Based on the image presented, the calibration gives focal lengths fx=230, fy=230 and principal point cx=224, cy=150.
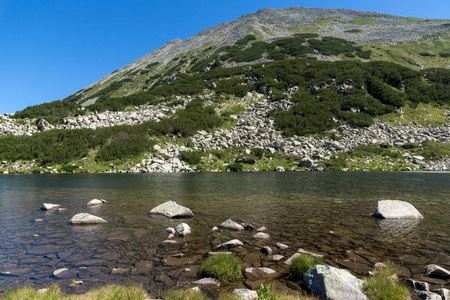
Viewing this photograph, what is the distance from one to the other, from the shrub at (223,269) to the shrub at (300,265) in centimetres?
145

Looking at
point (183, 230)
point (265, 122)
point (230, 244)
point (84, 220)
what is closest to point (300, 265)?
point (230, 244)

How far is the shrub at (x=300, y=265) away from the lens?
19.8 ft

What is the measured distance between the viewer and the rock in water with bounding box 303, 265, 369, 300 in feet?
16.1

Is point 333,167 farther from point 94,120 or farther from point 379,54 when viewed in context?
point 379,54

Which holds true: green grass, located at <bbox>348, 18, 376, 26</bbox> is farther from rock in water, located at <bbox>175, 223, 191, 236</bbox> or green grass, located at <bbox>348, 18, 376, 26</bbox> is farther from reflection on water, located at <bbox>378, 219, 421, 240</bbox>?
rock in water, located at <bbox>175, 223, 191, 236</bbox>

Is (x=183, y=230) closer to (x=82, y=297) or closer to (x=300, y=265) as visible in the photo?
(x=82, y=297)

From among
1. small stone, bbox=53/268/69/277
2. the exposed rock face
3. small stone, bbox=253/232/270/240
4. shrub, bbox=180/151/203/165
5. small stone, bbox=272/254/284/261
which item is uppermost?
shrub, bbox=180/151/203/165

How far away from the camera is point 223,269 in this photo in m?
5.90

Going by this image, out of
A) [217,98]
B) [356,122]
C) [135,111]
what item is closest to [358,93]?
[356,122]

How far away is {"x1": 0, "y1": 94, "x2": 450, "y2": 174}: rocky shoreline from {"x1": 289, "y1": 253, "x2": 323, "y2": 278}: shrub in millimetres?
37123

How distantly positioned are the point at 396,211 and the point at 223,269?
10838 mm

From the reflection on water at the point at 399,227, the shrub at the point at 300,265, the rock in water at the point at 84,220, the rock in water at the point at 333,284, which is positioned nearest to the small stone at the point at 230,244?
the shrub at the point at 300,265

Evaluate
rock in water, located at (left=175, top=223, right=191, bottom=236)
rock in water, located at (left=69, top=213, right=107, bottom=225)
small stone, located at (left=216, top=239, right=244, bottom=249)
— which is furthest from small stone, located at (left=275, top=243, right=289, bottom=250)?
rock in water, located at (left=69, top=213, right=107, bottom=225)

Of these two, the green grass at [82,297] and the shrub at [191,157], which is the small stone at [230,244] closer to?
the green grass at [82,297]
